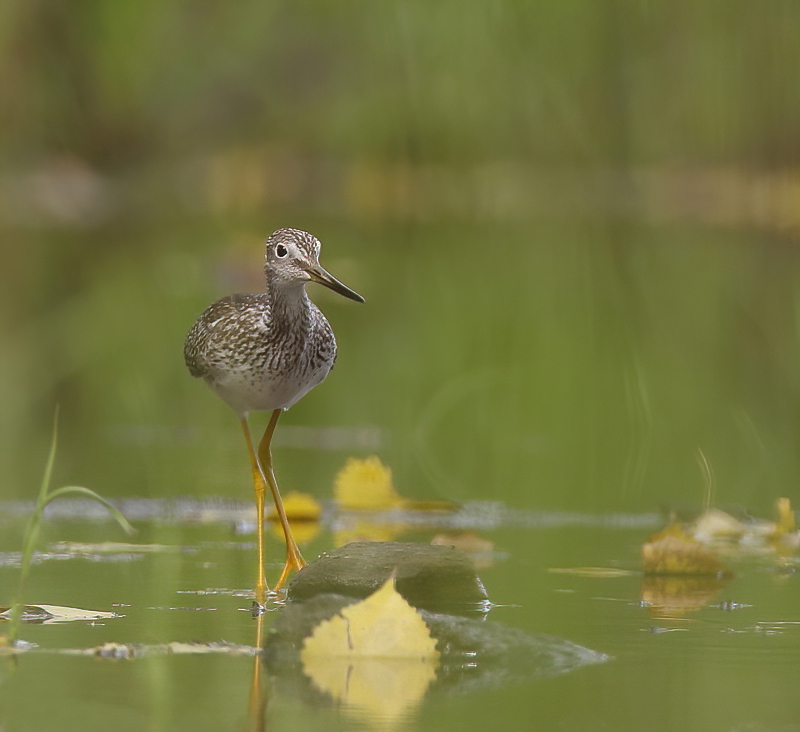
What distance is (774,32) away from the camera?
24359mm

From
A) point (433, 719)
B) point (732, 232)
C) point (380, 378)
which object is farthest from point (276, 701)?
point (732, 232)

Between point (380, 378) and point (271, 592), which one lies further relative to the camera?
point (380, 378)

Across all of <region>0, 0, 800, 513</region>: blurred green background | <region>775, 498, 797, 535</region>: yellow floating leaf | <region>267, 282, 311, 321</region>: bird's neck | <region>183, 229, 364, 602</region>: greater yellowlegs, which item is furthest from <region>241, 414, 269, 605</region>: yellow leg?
<region>775, 498, 797, 535</region>: yellow floating leaf

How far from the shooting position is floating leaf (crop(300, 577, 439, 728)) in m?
3.30

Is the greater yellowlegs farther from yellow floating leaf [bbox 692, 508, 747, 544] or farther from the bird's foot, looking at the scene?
yellow floating leaf [bbox 692, 508, 747, 544]

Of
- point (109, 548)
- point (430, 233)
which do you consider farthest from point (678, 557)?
point (430, 233)

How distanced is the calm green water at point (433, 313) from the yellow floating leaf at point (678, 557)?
0.09 metres

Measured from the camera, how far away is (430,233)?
22.2 m

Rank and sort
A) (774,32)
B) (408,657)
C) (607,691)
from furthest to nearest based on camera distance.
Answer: (774,32) → (408,657) → (607,691)

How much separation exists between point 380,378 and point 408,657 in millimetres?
5581

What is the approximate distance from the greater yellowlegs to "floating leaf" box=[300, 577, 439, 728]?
1.29m

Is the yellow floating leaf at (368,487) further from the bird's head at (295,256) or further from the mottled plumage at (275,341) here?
the bird's head at (295,256)

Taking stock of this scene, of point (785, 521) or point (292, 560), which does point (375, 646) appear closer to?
point (292, 560)

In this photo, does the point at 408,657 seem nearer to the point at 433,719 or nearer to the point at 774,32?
the point at 433,719
